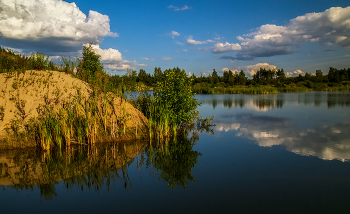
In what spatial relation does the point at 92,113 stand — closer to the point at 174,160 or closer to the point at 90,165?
the point at 90,165

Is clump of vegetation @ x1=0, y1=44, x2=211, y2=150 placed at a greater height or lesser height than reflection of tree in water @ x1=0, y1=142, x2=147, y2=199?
greater

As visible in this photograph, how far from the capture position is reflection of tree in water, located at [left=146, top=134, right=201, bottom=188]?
8328 millimetres

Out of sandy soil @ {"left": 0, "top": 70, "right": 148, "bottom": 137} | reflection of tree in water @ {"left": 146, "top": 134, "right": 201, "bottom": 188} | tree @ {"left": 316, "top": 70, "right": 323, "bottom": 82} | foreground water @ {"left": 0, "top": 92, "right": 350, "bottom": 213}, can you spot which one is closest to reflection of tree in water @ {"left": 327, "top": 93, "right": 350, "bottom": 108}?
foreground water @ {"left": 0, "top": 92, "right": 350, "bottom": 213}

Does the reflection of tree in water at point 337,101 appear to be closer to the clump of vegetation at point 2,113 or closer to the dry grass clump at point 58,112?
the dry grass clump at point 58,112

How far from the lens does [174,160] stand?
1013 centimetres

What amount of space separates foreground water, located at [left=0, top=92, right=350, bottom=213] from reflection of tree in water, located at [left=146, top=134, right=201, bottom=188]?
0.04 metres

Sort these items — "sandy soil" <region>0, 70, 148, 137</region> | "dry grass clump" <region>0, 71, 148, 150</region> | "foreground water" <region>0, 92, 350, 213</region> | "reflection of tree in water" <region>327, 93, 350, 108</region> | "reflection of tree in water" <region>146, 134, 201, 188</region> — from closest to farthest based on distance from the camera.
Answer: "foreground water" <region>0, 92, 350, 213</region>
"reflection of tree in water" <region>146, 134, 201, 188</region>
"dry grass clump" <region>0, 71, 148, 150</region>
"sandy soil" <region>0, 70, 148, 137</region>
"reflection of tree in water" <region>327, 93, 350, 108</region>

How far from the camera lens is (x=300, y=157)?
33.4 ft

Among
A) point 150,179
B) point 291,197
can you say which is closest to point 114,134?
point 150,179

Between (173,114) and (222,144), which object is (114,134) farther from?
(222,144)

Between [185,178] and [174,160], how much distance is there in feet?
6.37

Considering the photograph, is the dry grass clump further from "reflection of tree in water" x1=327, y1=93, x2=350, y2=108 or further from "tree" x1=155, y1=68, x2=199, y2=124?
"reflection of tree in water" x1=327, y1=93, x2=350, y2=108

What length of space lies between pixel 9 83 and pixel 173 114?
9467 millimetres

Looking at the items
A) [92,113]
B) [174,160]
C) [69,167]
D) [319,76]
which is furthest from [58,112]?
[319,76]
